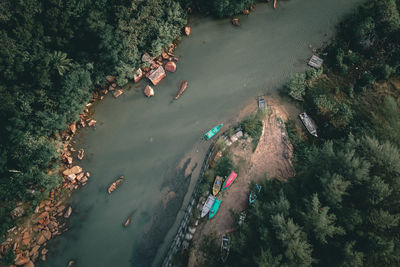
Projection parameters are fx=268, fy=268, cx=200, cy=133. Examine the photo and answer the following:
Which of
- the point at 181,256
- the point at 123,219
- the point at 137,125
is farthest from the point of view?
the point at 137,125

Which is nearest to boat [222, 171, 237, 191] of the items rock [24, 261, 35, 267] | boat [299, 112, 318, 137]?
boat [299, 112, 318, 137]

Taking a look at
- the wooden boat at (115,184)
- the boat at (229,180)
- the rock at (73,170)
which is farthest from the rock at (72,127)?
the boat at (229,180)

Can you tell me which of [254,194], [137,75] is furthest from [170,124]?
[254,194]

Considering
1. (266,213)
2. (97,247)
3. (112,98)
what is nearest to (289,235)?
(266,213)

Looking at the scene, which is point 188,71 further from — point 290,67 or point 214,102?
point 290,67

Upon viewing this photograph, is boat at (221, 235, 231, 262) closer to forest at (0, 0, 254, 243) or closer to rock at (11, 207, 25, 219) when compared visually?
forest at (0, 0, 254, 243)

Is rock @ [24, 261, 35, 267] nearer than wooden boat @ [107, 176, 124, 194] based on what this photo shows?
Yes
